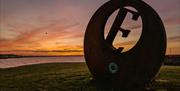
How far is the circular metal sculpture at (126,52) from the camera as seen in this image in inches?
428

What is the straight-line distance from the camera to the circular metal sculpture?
10.9 meters

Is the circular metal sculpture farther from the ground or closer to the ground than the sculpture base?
farther from the ground

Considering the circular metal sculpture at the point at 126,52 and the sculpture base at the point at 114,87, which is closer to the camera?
the circular metal sculpture at the point at 126,52

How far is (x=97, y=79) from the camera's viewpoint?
43.7ft

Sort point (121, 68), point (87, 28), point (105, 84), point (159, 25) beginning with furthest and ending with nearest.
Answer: point (87, 28), point (105, 84), point (121, 68), point (159, 25)

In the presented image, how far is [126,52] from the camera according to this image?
11562 mm

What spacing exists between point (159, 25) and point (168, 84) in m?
3.57

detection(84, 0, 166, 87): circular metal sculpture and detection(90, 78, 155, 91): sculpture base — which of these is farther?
detection(90, 78, 155, 91): sculpture base

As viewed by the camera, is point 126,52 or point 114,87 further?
point 114,87

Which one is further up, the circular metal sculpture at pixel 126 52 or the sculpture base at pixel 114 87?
the circular metal sculpture at pixel 126 52

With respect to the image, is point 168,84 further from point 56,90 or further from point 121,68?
point 56,90

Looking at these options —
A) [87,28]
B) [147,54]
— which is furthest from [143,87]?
[87,28]

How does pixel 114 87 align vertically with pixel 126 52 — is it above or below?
below

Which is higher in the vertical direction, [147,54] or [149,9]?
[149,9]
